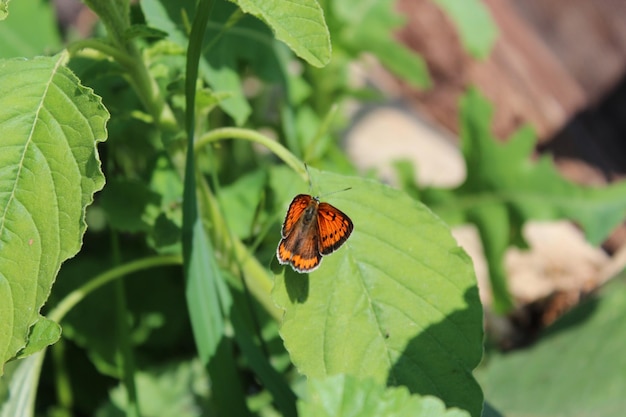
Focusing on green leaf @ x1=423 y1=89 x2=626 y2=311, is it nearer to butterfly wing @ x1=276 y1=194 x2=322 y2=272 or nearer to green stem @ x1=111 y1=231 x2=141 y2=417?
green stem @ x1=111 y1=231 x2=141 y2=417

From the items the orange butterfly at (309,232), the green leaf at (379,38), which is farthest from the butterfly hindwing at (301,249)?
the green leaf at (379,38)

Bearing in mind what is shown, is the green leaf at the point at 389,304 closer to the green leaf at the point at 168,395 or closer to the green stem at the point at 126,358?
the green stem at the point at 126,358

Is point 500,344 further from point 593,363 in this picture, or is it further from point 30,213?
point 30,213

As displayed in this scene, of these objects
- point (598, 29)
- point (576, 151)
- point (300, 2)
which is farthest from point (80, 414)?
point (598, 29)

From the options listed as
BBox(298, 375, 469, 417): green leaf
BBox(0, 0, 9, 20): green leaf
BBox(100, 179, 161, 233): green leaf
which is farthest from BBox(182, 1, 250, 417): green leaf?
BBox(298, 375, 469, 417): green leaf

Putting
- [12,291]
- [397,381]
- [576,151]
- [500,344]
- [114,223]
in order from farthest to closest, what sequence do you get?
1. [576,151]
2. [500,344]
3. [114,223]
4. [397,381]
5. [12,291]

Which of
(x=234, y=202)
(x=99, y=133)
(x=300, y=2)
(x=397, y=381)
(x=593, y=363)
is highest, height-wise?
(x=300, y=2)
